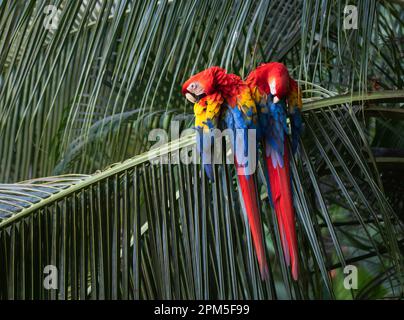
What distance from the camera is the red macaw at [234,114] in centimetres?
79

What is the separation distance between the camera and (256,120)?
2.64ft

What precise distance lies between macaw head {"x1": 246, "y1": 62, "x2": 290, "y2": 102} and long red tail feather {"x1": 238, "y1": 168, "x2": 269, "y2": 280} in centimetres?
12

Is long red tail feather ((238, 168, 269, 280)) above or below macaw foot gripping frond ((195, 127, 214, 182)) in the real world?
below

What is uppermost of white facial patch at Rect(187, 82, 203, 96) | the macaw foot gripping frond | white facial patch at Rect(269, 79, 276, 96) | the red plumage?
white facial patch at Rect(187, 82, 203, 96)

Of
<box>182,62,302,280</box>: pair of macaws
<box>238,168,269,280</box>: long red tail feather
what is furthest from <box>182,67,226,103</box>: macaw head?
<box>238,168,269,280</box>: long red tail feather

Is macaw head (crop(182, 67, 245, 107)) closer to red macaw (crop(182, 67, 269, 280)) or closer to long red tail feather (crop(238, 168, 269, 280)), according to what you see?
red macaw (crop(182, 67, 269, 280))

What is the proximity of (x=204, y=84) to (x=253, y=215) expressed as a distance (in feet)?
0.61

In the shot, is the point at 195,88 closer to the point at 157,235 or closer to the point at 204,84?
the point at 204,84

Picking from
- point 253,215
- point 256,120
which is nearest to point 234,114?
point 256,120

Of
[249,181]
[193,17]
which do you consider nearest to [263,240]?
[249,181]

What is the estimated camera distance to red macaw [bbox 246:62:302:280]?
0.77 meters

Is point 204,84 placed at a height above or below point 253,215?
above

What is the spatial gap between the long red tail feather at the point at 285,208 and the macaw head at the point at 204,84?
0.41 ft

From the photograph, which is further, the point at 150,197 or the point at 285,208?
the point at 150,197
